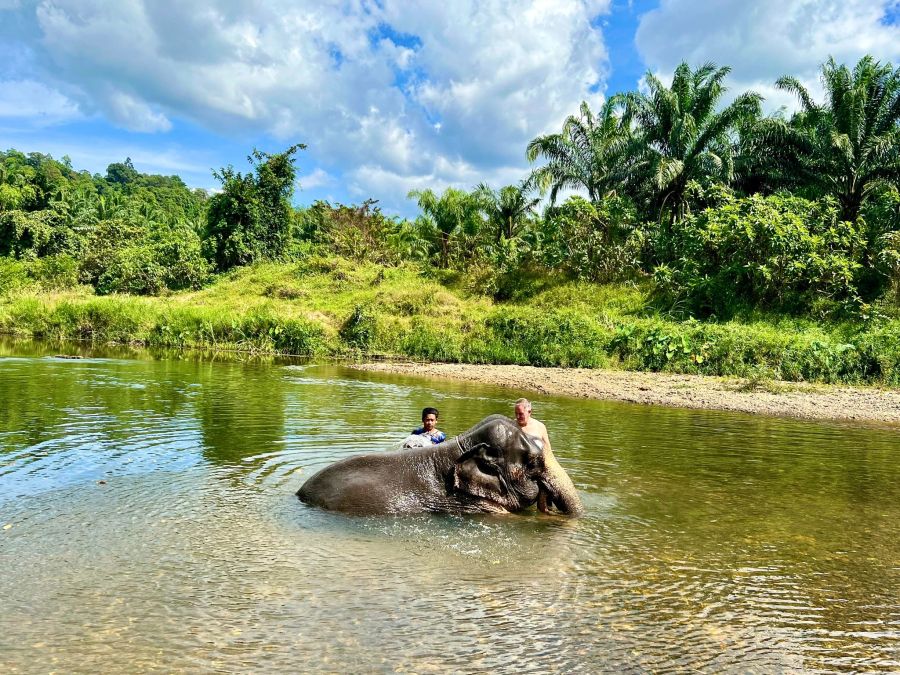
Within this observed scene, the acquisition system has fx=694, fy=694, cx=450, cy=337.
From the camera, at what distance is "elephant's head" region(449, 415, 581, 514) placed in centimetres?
855

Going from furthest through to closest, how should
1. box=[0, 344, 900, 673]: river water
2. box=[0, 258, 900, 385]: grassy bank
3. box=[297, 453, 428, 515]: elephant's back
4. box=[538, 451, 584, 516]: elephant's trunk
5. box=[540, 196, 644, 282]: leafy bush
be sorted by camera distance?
1. box=[540, 196, 644, 282]: leafy bush
2. box=[0, 258, 900, 385]: grassy bank
3. box=[538, 451, 584, 516]: elephant's trunk
4. box=[297, 453, 428, 515]: elephant's back
5. box=[0, 344, 900, 673]: river water

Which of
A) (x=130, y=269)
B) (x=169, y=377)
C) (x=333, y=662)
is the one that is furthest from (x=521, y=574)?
(x=130, y=269)

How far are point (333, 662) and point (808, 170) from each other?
3927 centimetres

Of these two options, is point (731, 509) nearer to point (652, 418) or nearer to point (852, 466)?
point (852, 466)

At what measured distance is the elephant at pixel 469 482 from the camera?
8523 millimetres

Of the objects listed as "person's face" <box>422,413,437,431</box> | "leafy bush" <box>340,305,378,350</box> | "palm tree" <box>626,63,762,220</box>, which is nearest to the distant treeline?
"palm tree" <box>626,63,762,220</box>

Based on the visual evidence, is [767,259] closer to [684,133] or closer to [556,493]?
[684,133]

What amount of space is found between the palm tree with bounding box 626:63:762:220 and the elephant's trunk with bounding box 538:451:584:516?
3096cm

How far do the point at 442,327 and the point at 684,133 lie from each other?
694 inches

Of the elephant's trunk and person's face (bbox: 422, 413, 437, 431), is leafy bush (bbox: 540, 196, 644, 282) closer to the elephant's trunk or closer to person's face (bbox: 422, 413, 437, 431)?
person's face (bbox: 422, 413, 437, 431)

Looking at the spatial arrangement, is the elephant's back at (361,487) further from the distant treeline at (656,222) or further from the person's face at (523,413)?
the distant treeline at (656,222)

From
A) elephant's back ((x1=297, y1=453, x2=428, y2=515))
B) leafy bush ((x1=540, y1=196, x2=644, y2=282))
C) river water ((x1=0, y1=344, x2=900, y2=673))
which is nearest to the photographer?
river water ((x1=0, y1=344, x2=900, y2=673))

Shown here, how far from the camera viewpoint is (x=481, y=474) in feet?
28.2

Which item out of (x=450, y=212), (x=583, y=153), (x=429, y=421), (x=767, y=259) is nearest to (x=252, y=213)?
(x=450, y=212)
